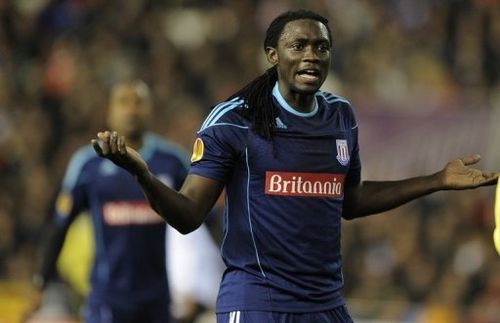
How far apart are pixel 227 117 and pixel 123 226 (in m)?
2.44

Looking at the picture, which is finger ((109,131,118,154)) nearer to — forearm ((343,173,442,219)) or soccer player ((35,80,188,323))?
forearm ((343,173,442,219))

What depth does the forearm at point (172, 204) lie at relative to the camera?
15.3ft

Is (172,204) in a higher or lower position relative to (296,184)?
lower

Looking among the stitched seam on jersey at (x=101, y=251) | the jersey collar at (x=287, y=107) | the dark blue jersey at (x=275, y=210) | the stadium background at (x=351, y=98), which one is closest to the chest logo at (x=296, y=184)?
the dark blue jersey at (x=275, y=210)

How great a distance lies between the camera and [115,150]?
4410mm

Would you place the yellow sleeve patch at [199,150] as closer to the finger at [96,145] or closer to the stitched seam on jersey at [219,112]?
the stitched seam on jersey at [219,112]

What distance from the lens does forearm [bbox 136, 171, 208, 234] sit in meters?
4.65

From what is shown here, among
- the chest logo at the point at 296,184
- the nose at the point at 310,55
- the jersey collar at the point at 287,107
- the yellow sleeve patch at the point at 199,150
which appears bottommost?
the chest logo at the point at 296,184

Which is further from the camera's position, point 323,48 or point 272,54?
point 272,54

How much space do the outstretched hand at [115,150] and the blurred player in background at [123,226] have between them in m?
2.75

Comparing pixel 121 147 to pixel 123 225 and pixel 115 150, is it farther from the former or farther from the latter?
pixel 123 225

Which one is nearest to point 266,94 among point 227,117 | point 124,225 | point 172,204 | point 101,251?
point 227,117

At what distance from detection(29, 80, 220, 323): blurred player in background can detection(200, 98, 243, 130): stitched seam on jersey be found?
7.46ft

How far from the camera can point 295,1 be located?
46.1ft
